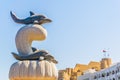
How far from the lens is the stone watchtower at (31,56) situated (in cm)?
3061

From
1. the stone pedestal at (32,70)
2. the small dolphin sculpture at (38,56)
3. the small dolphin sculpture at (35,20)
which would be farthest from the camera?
the small dolphin sculpture at (35,20)

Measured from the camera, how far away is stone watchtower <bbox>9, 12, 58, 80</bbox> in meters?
30.6

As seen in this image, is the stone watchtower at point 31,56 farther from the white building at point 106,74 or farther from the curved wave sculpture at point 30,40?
the white building at point 106,74

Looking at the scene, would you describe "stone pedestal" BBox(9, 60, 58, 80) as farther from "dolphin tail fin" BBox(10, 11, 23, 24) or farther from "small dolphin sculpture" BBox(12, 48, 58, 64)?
"dolphin tail fin" BBox(10, 11, 23, 24)

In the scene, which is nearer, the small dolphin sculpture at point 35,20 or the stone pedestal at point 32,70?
the stone pedestal at point 32,70

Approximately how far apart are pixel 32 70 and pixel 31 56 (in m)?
1.84

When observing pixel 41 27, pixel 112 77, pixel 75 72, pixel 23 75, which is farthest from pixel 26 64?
pixel 75 72

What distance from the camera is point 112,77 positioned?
254 feet

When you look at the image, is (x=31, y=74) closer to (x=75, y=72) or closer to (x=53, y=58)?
(x=53, y=58)

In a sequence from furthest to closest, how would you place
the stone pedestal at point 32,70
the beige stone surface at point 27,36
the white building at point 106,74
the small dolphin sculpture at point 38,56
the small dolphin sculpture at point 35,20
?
the white building at point 106,74, the small dolphin sculpture at point 35,20, the beige stone surface at point 27,36, the small dolphin sculpture at point 38,56, the stone pedestal at point 32,70

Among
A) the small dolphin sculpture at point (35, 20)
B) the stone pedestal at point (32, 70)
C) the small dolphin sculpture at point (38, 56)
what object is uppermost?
the small dolphin sculpture at point (35, 20)

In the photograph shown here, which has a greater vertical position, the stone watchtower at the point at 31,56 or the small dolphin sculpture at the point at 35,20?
the small dolphin sculpture at the point at 35,20

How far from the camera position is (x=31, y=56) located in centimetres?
3203

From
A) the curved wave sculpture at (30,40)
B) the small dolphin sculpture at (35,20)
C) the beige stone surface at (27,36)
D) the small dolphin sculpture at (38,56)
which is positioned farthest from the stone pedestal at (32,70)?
the small dolphin sculpture at (35,20)
